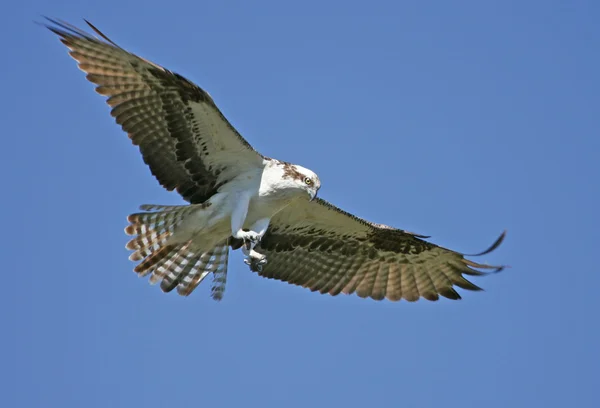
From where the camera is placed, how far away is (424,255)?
14.1 meters

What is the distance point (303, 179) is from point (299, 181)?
2.1 inches

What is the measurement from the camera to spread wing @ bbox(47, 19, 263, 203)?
12.1 m

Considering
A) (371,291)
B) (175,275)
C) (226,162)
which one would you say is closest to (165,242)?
(175,275)

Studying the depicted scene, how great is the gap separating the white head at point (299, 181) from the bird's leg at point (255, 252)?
690mm

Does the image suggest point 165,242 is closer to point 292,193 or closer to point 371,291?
point 292,193

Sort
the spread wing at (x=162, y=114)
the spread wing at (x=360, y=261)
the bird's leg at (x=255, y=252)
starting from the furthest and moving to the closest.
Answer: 1. the spread wing at (x=360, y=261)
2. the bird's leg at (x=255, y=252)
3. the spread wing at (x=162, y=114)

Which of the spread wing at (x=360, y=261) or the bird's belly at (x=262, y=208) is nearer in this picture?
the bird's belly at (x=262, y=208)

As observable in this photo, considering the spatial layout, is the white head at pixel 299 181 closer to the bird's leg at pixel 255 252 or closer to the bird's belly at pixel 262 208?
the bird's belly at pixel 262 208

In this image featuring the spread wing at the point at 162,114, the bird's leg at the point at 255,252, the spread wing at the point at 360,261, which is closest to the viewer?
the spread wing at the point at 162,114

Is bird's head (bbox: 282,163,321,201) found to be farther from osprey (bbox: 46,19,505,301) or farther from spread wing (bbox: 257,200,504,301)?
spread wing (bbox: 257,200,504,301)

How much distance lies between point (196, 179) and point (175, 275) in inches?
50.8

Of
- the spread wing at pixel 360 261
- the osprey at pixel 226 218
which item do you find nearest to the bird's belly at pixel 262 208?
the osprey at pixel 226 218

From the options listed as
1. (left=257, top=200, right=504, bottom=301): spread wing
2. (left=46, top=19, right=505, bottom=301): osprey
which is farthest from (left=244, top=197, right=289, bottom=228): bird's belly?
(left=257, top=200, right=504, bottom=301): spread wing

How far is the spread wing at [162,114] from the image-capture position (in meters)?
12.1
